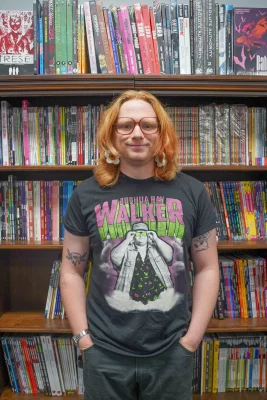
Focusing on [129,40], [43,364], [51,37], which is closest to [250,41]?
[129,40]

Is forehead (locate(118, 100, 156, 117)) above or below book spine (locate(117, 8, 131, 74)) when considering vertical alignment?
below

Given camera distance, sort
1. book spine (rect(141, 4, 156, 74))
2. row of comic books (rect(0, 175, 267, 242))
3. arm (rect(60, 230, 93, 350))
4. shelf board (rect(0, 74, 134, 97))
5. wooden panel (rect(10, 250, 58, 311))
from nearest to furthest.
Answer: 1. arm (rect(60, 230, 93, 350))
2. shelf board (rect(0, 74, 134, 97))
3. book spine (rect(141, 4, 156, 74))
4. row of comic books (rect(0, 175, 267, 242))
5. wooden panel (rect(10, 250, 58, 311))

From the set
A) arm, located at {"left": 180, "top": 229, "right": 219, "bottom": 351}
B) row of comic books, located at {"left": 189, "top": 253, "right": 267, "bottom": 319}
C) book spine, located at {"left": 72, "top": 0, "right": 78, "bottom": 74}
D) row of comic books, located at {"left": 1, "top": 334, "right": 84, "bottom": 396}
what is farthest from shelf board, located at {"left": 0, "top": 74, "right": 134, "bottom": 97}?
row of comic books, located at {"left": 1, "top": 334, "right": 84, "bottom": 396}

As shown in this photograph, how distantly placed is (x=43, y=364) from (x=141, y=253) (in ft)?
2.82

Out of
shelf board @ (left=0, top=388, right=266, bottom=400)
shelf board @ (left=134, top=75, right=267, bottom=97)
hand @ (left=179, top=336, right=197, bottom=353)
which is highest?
shelf board @ (left=134, top=75, right=267, bottom=97)

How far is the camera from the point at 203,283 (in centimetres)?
119

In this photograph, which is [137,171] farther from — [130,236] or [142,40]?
[142,40]

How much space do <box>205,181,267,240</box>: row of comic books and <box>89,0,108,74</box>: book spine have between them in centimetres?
67

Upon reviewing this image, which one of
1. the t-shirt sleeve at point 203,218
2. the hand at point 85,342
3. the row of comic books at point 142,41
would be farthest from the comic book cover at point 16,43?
the hand at point 85,342

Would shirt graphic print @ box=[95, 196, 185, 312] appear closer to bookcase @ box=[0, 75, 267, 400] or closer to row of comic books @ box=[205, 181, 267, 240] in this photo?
bookcase @ box=[0, 75, 267, 400]

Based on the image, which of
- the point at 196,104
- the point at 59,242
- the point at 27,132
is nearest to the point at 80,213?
the point at 59,242

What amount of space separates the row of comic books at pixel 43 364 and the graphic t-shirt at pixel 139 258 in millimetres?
543

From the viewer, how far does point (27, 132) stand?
1521 mm

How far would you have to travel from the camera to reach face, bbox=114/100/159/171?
3.67ft
